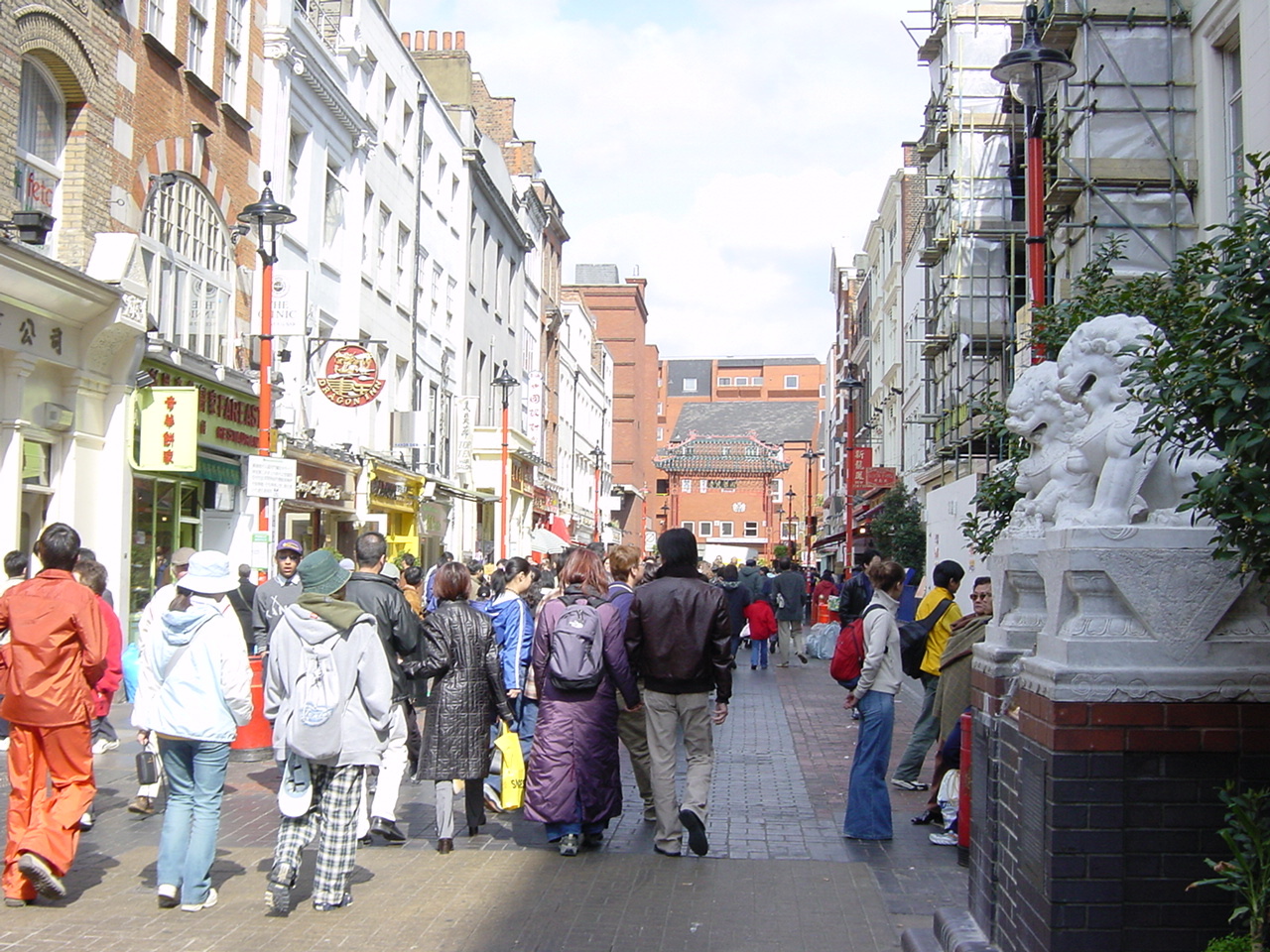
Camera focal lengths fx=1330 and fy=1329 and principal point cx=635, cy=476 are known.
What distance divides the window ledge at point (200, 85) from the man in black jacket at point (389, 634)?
1210 cm

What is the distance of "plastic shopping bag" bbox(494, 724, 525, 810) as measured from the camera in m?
8.45

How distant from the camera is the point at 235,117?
1988 cm

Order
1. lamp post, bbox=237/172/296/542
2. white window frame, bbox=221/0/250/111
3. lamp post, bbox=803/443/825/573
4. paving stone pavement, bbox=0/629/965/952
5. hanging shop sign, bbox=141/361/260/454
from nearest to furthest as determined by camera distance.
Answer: paving stone pavement, bbox=0/629/965/952 < lamp post, bbox=237/172/296/542 < hanging shop sign, bbox=141/361/260/454 < white window frame, bbox=221/0/250/111 < lamp post, bbox=803/443/825/573

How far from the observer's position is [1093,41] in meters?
19.9

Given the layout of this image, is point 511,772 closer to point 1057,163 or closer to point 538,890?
point 538,890

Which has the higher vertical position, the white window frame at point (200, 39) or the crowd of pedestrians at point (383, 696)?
the white window frame at point (200, 39)

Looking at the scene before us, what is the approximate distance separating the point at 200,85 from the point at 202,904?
48.7 feet

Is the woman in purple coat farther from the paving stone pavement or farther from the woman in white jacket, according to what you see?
the woman in white jacket

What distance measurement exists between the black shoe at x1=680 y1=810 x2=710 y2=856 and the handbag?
3.37m

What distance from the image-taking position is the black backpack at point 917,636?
9.91 metres

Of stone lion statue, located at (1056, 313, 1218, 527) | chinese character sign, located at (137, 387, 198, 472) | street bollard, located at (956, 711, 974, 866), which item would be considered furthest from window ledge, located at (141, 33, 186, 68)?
stone lion statue, located at (1056, 313, 1218, 527)

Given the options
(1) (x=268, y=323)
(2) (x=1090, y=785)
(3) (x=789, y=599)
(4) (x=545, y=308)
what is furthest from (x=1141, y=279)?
(4) (x=545, y=308)

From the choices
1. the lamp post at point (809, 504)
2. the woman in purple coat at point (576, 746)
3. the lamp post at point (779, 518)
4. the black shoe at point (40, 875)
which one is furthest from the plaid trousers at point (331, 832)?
the lamp post at point (779, 518)

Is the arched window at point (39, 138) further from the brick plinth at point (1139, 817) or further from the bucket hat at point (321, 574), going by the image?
the brick plinth at point (1139, 817)
